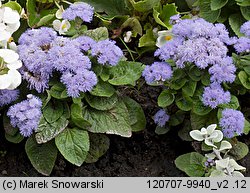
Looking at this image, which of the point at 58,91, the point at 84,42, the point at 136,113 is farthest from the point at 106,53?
the point at 136,113

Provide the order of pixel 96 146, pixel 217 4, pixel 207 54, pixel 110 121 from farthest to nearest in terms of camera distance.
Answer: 1. pixel 217 4
2. pixel 96 146
3. pixel 110 121
4. pixel 207 54

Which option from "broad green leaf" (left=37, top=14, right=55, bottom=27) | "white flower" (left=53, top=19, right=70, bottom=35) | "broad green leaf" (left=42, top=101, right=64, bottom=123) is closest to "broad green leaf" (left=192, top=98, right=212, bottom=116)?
"broad green leaf" (left=42, top=101, right=64, bottom=123)

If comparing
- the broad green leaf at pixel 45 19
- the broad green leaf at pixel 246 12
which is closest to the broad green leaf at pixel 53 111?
the broad green leaf at pixel 45 19

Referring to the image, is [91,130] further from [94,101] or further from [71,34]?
[71,34]

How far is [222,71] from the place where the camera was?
2441 millimetres

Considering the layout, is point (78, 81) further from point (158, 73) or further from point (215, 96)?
point (215, 96)

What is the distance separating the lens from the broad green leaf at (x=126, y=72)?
8.45ft

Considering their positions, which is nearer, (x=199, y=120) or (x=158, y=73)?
(x=158, y=73)

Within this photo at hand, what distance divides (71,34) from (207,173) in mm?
910

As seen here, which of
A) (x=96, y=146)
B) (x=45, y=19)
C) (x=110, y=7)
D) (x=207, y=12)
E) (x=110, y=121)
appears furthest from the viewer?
(x=110, y=7)

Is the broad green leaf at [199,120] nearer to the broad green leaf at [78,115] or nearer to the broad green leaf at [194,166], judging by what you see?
the broad green leaf at [194,166]

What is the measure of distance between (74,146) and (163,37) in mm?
806

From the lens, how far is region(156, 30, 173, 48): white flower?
2.96 m

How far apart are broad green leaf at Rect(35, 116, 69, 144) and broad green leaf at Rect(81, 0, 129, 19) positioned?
0.94 metres
